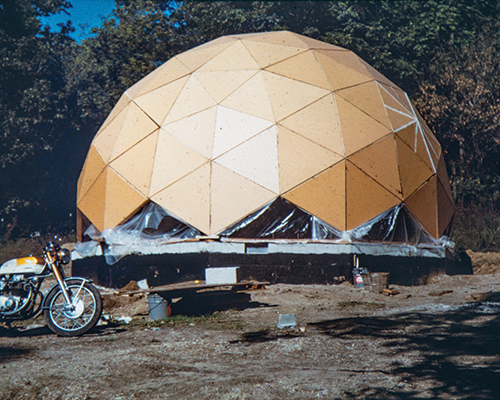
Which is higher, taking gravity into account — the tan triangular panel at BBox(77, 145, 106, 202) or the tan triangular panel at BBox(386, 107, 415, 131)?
the tan triangular panel at BBox(386, 107, 415, 131)

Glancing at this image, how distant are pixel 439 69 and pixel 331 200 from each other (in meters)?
11.8

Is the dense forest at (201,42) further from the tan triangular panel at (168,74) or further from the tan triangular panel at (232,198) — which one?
the tan triangular panel at (232,198)

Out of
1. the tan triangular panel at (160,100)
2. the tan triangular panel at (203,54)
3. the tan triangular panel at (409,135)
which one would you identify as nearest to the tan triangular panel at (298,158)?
the tan triangular panel at (409,135)

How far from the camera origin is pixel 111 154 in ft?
46.7

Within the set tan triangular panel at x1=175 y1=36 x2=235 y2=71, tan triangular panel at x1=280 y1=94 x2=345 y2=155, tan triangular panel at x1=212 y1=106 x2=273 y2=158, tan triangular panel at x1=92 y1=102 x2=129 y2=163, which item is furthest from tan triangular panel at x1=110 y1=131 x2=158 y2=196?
tan triangular panel at x1=280 y1=94 x2=345 y2=155

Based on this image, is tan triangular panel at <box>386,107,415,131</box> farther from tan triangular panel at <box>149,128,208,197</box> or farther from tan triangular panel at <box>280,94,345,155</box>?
tan triangular panel at <box>149,128,208,197</box>

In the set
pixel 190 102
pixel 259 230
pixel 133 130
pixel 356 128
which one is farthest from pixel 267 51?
pixel 259 230

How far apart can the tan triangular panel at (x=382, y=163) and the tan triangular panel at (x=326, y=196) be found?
2.00 ft

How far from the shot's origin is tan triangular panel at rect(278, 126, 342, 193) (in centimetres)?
1273

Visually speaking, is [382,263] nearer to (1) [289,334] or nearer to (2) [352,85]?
(2) [352,85]

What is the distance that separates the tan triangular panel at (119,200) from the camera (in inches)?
523

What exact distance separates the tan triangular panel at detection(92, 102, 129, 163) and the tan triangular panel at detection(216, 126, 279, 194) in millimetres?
3222

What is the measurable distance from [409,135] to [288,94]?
11.0 feet

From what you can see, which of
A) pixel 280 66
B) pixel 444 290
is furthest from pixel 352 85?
pixel 444 290
